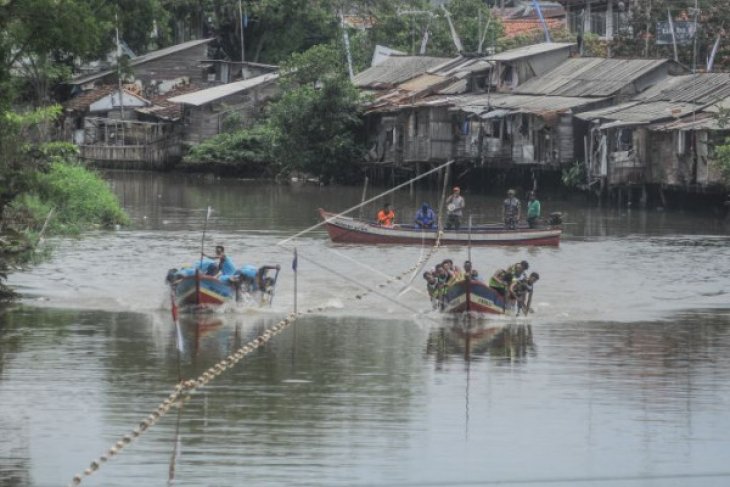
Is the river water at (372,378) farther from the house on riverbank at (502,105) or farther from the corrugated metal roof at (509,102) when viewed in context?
the house on riverbank at (502,105)

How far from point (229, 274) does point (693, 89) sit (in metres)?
29.0

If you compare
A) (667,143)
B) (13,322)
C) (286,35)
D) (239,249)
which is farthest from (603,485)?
(286,35)

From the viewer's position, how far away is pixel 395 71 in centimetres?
7225

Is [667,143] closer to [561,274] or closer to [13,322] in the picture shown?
[561,274]

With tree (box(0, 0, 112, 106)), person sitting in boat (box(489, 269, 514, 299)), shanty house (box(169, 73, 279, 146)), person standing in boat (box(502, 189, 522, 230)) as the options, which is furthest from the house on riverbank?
tree (box(0, 0, 112, 106))

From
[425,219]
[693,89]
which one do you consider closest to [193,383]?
[425,219]

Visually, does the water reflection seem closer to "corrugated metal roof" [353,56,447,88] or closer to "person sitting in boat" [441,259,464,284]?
"person sitting in boat" [441,259,464,284]

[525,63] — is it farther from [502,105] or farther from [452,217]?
[452,217]

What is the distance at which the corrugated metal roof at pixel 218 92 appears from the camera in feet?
240

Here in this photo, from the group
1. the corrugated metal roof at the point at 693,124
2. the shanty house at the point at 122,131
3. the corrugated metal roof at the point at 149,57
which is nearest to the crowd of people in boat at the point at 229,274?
the corrugated metal roof at the point at 693,124

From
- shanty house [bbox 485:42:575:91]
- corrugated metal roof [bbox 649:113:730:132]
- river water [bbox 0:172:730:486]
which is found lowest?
river water [bbox 0:172:730:486]

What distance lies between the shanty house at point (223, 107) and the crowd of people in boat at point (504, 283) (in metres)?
43.2

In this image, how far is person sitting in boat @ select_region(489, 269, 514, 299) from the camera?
99.8ft

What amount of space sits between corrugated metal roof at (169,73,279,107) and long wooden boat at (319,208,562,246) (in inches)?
1171
